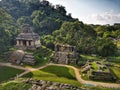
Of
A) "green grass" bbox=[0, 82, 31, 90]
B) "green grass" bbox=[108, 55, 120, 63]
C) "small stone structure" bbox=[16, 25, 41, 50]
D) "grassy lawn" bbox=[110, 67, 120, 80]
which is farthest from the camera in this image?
"green grass" bbox=[108, 55, 120, 63]

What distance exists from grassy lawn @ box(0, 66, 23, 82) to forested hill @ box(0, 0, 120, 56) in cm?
816

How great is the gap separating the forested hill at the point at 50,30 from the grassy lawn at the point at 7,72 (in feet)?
26.8

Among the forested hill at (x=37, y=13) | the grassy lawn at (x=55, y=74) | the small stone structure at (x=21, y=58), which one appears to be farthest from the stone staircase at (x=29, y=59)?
the forested hill at (x=37, y=13)

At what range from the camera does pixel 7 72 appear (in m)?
37.3

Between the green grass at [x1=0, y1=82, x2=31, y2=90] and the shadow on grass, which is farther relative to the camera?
the shadow on grass

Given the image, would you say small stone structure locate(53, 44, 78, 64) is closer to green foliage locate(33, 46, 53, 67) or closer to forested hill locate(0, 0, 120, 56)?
green foliage locate(33, 46, 53, 67)

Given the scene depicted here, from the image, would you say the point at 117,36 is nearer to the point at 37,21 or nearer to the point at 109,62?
the point at 37,21

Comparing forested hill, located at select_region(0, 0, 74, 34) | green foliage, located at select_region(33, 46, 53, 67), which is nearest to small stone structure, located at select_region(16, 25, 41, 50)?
green foliage, located at select_region(33, 46, 53, 67)

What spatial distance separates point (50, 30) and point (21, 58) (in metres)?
37.3

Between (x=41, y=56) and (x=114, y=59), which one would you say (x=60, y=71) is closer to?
(x=41, y=56)

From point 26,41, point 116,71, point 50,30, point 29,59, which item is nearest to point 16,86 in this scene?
point 29,59

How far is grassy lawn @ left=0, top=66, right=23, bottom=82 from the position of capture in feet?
114

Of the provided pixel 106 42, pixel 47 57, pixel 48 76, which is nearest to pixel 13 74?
pixel 48 76

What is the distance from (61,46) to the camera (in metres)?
51.8
